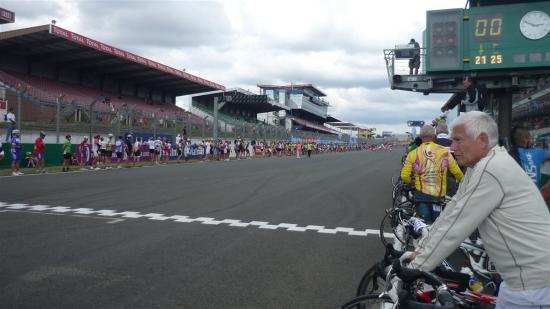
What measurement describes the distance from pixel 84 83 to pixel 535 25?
115 feet

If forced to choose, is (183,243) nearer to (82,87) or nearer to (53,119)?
(53,119)

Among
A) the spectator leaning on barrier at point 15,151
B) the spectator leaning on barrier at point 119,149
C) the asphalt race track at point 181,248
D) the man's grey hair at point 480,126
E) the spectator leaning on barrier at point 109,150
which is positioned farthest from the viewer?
the spectator leaning on barrier at point 119,149

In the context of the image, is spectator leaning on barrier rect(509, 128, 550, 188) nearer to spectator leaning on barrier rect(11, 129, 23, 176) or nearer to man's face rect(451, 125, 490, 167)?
man's face rect(451, 125, 490, 167)

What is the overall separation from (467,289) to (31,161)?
19.4 meters

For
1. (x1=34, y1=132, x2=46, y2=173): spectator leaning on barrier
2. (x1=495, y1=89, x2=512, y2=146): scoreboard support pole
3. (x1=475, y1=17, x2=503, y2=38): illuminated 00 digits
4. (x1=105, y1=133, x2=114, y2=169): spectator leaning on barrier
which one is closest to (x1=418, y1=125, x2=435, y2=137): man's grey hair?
(x1=475, y1=17, x2=503, y2=38): illuminated 00 digits

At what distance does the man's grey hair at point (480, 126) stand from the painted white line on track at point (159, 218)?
4.35 m

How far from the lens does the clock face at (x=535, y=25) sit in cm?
1309

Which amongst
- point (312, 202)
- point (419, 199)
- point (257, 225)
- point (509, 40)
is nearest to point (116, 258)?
point (257, 225)

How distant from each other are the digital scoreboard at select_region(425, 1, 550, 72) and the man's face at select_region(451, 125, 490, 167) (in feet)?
42.2

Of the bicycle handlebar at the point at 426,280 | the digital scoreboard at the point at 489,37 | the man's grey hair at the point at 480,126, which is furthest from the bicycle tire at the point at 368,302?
the digital scoreboard at the point at 489,37

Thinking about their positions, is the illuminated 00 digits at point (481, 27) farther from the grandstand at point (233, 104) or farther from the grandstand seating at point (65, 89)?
the grandstand at point (233, 104)

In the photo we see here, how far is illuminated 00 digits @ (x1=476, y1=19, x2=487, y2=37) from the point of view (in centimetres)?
1357

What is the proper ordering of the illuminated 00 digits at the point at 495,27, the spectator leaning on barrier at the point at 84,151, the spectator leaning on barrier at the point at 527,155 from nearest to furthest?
the spectator leaning on barrier at the point at 527,155, the illuminated 00 digits at the point at 495,27, the spectator leaning on barrier at the point at 84,151

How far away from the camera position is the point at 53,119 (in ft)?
64.4
